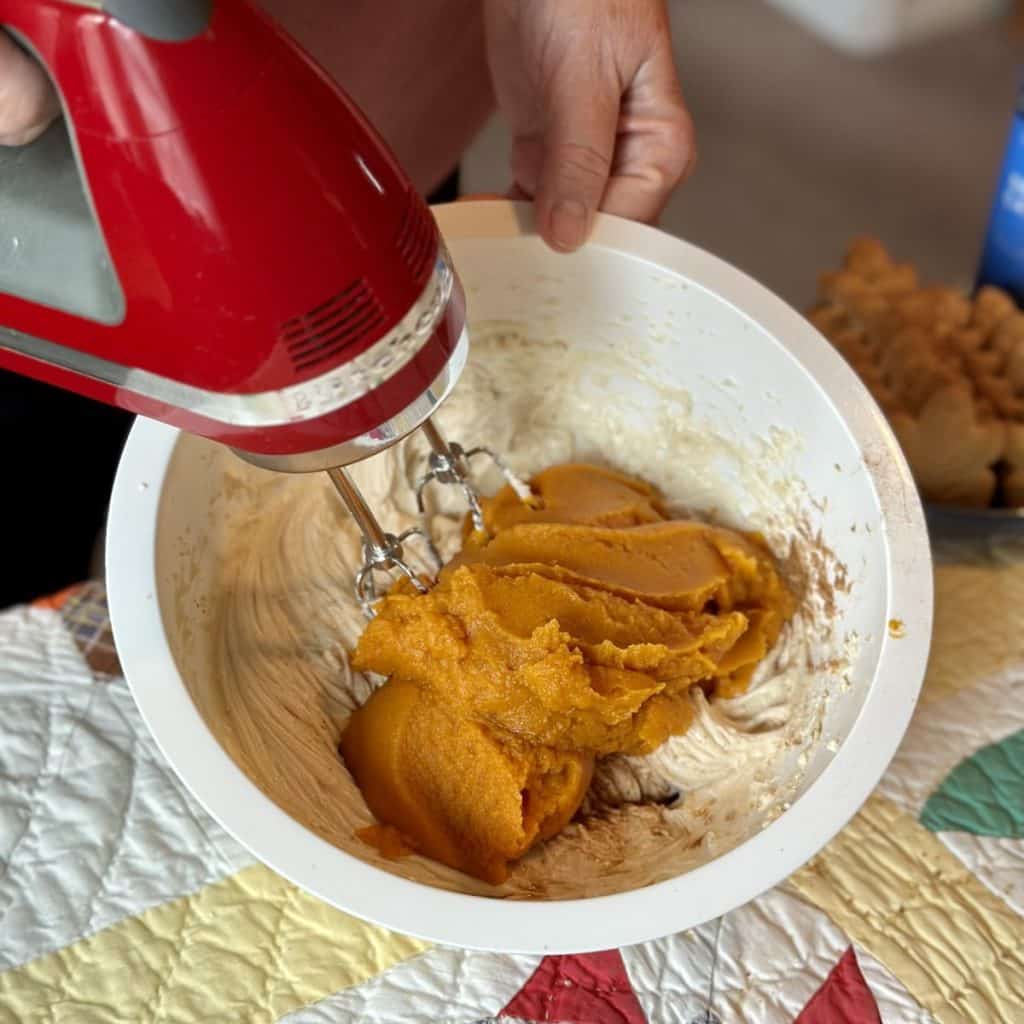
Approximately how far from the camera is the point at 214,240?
426mm

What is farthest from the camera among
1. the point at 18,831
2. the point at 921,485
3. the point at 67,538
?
the point at 67,538

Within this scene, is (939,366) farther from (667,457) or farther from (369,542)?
(369,542)

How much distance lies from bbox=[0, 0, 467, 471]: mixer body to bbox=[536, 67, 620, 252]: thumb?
247 millimetres

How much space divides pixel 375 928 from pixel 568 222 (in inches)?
20.3

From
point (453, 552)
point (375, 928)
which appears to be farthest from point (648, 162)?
point (375, 928)

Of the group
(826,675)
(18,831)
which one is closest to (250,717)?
(18,831)

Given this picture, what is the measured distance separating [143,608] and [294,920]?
A: 249mm

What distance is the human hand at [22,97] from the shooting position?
401 mm

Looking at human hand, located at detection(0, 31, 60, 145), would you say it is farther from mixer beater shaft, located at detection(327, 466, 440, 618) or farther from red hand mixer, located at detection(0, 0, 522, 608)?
mixer beater shaft, located at detection(327, 466, 440, 618)

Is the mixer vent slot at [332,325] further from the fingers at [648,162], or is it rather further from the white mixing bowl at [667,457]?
the fingers at [648,162]

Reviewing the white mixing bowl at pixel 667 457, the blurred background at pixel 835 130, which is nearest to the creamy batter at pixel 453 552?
the white mixing bowl at pixel 667 457

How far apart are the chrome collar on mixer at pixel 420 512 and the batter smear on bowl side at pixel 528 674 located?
0.03m

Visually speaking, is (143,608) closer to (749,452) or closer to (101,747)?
(101,747)

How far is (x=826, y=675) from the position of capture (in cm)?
71
